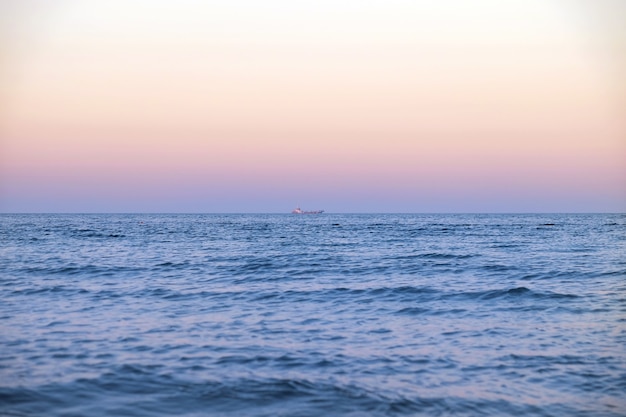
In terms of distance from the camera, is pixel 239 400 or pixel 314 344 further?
pixel 314 344

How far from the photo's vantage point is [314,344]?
12.6 metres

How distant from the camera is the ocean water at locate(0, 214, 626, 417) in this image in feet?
29.8

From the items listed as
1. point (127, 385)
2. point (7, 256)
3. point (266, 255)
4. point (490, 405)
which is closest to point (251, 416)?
point (127, 385)

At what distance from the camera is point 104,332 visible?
539 inches

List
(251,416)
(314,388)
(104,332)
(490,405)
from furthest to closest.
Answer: (104,332), (314,388), (490,405), (251,416)

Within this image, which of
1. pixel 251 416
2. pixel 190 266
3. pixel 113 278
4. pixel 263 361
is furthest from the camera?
pixel 190 266

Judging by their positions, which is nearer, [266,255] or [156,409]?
[156,409]

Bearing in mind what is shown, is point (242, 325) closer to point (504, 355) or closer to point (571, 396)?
point (504, 355)

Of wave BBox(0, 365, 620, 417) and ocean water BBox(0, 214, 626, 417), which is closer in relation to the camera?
wave BBox(0, 365, 620, 417)

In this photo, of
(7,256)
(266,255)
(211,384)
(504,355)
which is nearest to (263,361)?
(211,384)

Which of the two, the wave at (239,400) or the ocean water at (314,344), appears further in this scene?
the ocean water at (314,344)

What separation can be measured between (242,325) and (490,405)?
23.3 ft

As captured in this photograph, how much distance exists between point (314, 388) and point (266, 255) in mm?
26699

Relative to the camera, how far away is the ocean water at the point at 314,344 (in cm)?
907
